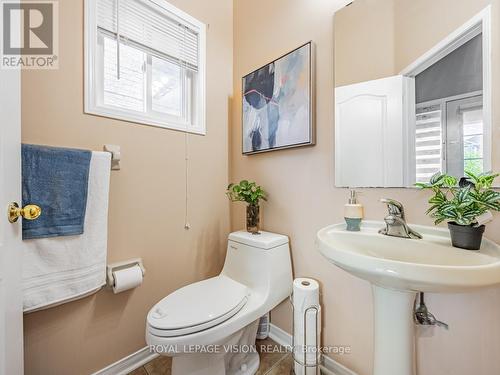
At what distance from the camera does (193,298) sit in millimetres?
1096

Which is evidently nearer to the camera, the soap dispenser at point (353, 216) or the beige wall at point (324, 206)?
the beige wall at point (324, 206)

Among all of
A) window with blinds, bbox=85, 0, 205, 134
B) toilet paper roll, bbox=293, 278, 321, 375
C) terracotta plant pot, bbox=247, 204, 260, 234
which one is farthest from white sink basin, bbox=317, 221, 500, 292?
window with blinds, bbox=85, 0, 205, 134

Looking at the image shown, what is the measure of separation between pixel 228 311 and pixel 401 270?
722 mm

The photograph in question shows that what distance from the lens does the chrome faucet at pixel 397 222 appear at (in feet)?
2.90

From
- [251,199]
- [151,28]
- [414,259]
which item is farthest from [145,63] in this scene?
[414,259]

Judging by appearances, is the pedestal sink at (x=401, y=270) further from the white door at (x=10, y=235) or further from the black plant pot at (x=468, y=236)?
the white door at (x=10, y=235)

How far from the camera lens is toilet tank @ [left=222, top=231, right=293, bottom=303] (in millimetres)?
1239

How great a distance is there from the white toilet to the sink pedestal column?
0.54 m

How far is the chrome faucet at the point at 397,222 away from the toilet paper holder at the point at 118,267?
1.23m

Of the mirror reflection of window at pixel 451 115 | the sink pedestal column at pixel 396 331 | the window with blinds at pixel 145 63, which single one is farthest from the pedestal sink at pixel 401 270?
the window with blinds at pixel 145 63

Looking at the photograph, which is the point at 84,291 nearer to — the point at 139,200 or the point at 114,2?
the point at 139,200

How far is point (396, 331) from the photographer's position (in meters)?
0.80

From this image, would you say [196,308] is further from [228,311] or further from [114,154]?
[114,154]

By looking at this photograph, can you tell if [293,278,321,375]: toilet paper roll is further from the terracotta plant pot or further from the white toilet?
the terracotta plant pot
